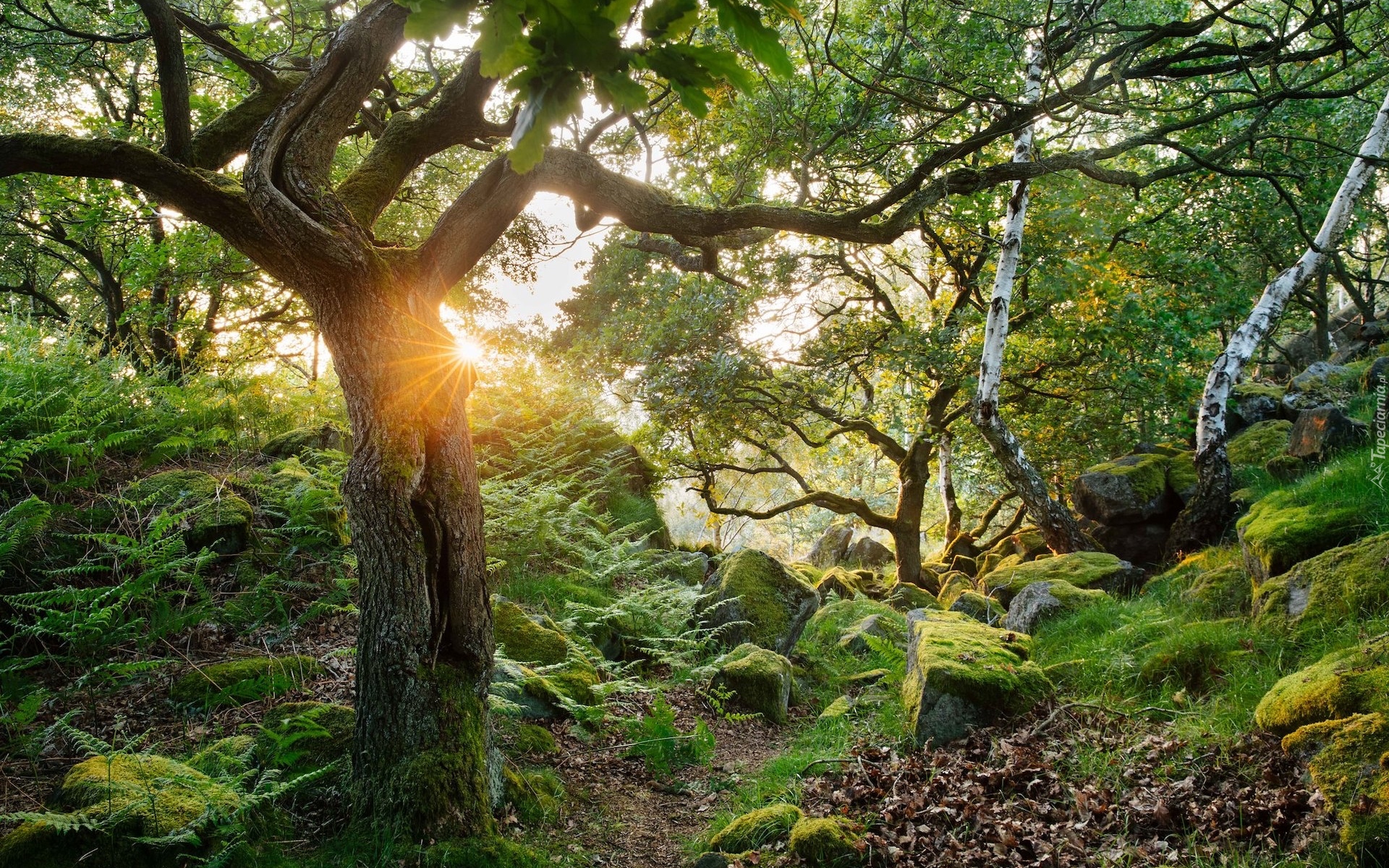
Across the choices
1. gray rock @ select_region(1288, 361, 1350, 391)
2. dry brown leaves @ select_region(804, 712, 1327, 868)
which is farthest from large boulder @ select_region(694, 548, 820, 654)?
gray rock @ select_region(1288, 361, 1350, 391)

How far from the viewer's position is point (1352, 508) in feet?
17.9

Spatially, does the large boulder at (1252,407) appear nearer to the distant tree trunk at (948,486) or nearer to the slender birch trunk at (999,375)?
the slender birch trunk at (999,375)

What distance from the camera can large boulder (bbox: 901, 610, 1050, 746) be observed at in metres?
5.22

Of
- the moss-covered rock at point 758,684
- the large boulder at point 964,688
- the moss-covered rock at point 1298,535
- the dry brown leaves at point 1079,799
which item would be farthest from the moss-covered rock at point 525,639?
the moss-covered rock at point 1298,535

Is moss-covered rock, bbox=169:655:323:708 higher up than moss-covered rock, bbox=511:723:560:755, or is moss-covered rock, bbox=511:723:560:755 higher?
moss-covered rock, bbox=169:655:323:708

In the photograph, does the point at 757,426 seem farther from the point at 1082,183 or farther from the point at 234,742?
the point at 234,742

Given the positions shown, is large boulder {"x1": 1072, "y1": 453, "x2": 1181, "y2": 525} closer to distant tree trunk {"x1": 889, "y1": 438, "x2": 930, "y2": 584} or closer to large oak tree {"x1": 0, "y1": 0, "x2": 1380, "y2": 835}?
distant tree trunk {"x1": 889, "y1": 438, "x2": 930, "y2": 584}

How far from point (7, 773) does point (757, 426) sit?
36.7 ft

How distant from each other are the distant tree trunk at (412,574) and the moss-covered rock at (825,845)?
1770 mm

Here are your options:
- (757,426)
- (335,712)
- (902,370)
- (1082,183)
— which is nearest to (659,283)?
(757,426)

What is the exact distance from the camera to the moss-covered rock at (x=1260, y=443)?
9.34 metres

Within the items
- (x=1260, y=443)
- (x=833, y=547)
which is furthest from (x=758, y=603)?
(x=833, y=547)

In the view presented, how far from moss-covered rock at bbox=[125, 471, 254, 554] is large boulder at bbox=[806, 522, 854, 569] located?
17515 mm

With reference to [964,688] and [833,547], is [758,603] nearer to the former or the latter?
[964,688]
